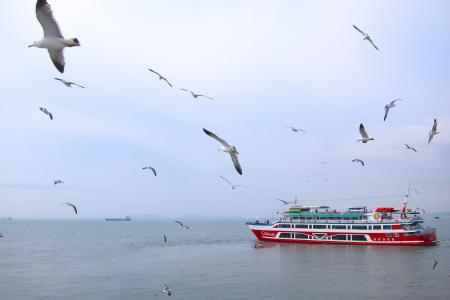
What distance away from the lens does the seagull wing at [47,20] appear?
863 cm

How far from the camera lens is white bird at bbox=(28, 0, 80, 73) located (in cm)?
867

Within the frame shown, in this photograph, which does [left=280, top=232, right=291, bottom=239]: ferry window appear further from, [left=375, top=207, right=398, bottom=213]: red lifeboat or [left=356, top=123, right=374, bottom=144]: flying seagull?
[left=356, top=123, right=374, bottom=144]: flying seagull

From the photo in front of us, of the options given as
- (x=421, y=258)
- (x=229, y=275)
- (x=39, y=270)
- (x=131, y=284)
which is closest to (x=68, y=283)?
(x=131, y=284)

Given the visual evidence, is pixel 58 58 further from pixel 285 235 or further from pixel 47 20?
pixel 285 235

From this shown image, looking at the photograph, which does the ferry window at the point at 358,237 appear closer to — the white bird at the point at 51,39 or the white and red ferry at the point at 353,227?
the white and red ferry at the point at 353,227

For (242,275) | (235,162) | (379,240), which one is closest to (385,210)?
(379,240)

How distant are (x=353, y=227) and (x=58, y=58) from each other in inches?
1953

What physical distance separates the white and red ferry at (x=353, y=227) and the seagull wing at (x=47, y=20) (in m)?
49.5

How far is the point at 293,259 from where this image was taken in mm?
43594

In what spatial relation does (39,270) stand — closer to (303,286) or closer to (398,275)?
(303,286)

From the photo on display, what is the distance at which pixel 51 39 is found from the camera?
9.00 metres

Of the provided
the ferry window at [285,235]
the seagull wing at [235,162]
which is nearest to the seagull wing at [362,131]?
the seagull wing at [235,162]

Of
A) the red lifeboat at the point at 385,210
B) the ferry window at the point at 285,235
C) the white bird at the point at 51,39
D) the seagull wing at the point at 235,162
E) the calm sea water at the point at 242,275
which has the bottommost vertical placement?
the calm sea water at the point at 242,275

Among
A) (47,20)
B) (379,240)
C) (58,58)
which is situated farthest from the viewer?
(379,240)
